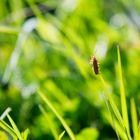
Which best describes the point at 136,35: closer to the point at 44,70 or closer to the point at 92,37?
the point at 92,37

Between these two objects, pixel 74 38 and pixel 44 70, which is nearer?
pixel 74 38

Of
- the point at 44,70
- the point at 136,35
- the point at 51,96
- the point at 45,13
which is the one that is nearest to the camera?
the point at 51,96

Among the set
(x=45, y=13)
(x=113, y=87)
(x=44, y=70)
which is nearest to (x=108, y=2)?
(x=45, y=13)

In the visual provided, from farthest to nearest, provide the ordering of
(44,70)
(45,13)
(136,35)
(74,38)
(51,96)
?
(45,13), (136,35), (44,70), (74,38), (51,96)

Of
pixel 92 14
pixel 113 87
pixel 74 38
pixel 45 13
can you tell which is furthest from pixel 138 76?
pixel 45 13

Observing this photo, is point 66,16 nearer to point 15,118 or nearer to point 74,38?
point 74,38

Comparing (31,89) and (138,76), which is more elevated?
(31,89)
